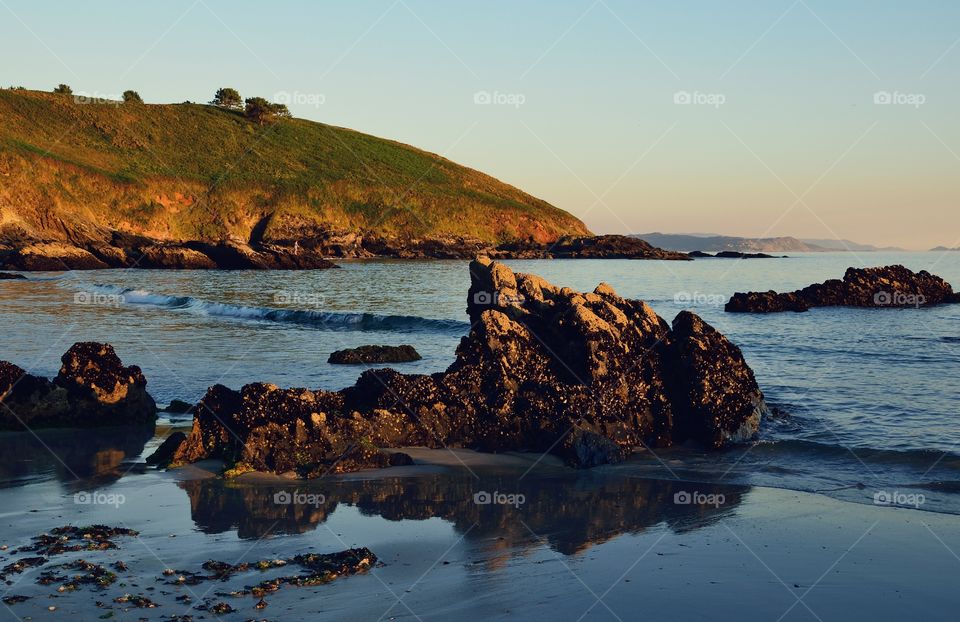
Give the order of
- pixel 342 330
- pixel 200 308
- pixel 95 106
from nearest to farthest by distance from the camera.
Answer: pixel 342 330 → pixel 200 308 → pixel 95 106

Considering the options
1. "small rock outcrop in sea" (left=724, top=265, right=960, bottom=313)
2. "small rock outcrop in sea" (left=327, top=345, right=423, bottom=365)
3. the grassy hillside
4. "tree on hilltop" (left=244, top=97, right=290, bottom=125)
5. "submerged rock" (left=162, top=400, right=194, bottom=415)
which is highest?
"tree on hilltop" (left=244, top=97, right=290, bottom=125)

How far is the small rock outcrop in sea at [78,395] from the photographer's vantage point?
13547mm

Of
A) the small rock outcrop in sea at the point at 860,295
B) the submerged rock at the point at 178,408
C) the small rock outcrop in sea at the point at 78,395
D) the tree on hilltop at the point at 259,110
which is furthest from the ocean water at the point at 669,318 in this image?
the tree on hilltop at the point at 259,110

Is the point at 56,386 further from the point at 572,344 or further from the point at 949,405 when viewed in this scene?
the point at 949,405

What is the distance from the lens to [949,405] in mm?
16297

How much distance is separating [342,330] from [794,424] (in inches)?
859

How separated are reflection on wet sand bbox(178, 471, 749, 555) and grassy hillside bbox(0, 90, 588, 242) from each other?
87.3 m

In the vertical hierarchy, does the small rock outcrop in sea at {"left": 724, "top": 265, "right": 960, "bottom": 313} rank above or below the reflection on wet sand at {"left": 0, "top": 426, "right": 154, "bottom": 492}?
above

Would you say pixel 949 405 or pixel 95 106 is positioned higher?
pixel 95 106

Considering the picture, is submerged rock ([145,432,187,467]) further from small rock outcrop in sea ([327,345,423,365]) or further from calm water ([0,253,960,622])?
small rock outcrop in sea ([327,345,423,365])

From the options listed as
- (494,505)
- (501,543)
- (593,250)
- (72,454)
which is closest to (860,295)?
(494,505)

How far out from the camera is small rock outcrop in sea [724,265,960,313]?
4072cm

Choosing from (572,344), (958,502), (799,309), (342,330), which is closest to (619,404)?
(572,344)

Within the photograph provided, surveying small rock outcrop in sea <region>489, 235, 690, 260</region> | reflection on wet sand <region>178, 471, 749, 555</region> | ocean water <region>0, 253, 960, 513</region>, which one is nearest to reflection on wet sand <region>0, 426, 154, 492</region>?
reflection on wet sand <region>178, 471, 749, 555</region>
